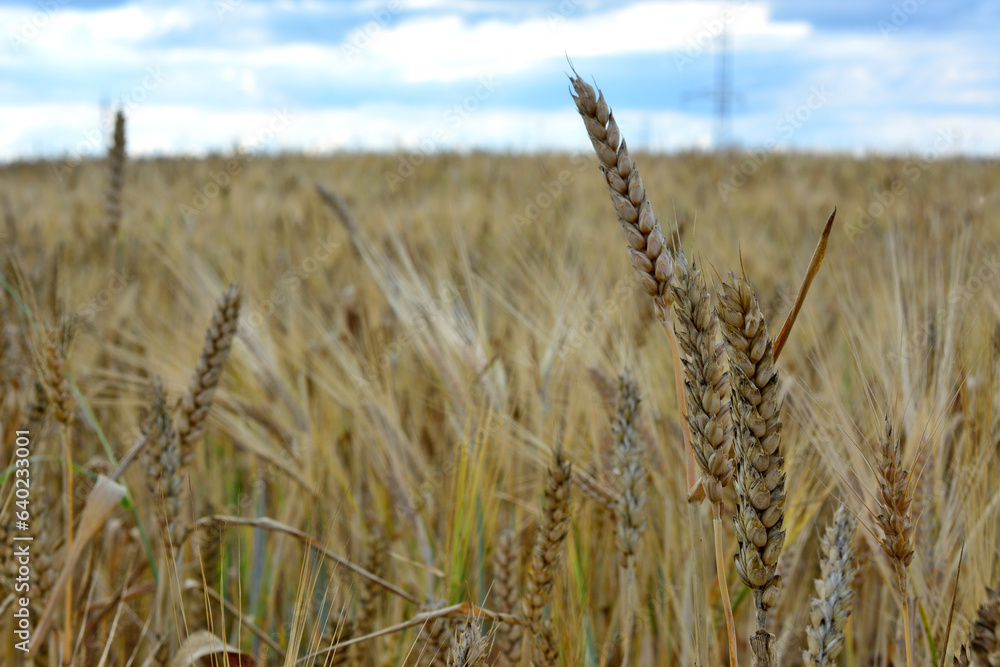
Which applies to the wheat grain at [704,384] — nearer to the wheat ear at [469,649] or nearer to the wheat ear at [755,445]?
the wheat ear at [755,445]

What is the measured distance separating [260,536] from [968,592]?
3.93ft

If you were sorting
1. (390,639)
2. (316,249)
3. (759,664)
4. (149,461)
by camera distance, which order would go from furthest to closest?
(316,249) → (390,639) → (149,461) → (759,664)

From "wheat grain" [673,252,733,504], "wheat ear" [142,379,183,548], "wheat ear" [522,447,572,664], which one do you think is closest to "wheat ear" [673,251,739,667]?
"wheat grain" [673,252,733,504]

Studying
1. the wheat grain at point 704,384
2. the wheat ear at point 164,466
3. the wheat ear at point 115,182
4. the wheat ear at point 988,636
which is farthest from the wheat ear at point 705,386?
the wheat ear at point 115,182

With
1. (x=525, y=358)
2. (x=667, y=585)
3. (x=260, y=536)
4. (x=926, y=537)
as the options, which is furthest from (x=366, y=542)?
(x=926, y=537)

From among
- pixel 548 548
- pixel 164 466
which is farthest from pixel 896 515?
pixel 164 466

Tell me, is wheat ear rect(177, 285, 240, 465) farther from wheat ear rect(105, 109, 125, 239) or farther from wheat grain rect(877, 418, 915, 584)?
wheat ear rect(105, 109, 125, 239)

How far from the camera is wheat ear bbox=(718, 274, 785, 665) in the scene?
1.65ft

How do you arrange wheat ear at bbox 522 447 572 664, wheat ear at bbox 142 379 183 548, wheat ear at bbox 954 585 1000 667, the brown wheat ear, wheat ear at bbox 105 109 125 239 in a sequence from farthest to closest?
wheat ear at bbox 105 109 125 239 → wheat ear at bbox 142 379 183 548 → wheat ear at bbox 522 447 572 664 → the brown wheat ear → wheat ear at bbox 954 585 1000 667

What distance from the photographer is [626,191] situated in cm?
58

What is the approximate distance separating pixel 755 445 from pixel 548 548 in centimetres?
33

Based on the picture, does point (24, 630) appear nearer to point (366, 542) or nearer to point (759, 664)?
point (366, 542)

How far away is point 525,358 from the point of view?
4.87 feet

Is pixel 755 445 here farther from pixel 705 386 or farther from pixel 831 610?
pixel 831 610
